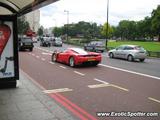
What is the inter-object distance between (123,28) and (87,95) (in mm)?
130966

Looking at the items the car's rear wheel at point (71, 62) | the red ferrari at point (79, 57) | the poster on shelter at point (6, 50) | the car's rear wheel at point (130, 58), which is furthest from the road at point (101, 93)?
the car's rear wheel at point (130, 58)

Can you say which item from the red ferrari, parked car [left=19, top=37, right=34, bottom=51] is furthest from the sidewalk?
parked car [left=19, top=37, right=34, bottom=51]

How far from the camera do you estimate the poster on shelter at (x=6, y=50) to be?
974 cm

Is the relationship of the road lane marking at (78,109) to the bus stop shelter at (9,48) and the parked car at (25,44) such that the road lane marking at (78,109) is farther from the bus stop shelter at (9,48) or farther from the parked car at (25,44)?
the parked car at (25,44)

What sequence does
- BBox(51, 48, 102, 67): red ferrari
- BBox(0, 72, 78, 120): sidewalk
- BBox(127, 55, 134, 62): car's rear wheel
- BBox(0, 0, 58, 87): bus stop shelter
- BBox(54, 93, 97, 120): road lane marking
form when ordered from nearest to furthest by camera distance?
BBox(0, 72, 78, 120): sidewalk
BBox(54, 93, 97, 120): road lane marking
BBox(0, 0, 58, 87): bus stop shelter
BBox(51, 48, 102, 67): red ferrari
BBox(127, 55, 134, 62): car's rear wheel

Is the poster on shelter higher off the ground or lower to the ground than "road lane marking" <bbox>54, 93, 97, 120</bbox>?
higher

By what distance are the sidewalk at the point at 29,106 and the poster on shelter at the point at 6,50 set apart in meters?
0.77

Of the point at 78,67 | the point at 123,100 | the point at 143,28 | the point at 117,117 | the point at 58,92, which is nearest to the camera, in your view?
the point at 117,117

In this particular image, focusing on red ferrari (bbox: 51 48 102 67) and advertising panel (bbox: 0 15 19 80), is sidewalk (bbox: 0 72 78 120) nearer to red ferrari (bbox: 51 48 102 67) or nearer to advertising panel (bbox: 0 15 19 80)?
advertising panel (bbox: 0 15 19 80)

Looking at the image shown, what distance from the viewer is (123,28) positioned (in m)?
137

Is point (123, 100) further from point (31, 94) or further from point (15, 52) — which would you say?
point (15, 52)

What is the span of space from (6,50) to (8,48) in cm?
11

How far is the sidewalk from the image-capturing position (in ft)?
22.0

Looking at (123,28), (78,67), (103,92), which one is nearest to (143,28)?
(123,28)
